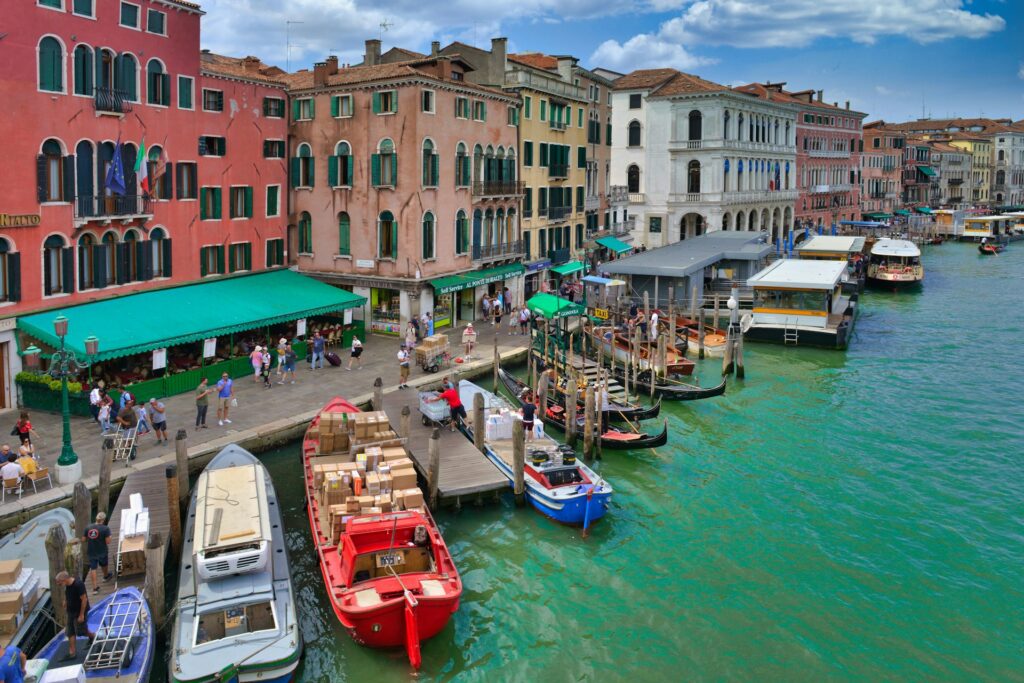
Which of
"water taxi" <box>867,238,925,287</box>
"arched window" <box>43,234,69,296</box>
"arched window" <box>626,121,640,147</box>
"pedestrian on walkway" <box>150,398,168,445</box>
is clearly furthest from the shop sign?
"water taxi" <box>867,238,925,287</box>

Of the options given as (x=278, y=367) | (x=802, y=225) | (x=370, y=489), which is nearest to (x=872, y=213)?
(x=802, y=225)

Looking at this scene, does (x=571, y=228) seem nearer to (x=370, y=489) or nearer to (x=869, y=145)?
(x=370, y=489)

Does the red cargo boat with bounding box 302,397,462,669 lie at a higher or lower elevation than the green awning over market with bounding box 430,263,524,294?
lower

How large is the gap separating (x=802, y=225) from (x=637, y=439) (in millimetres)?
63240

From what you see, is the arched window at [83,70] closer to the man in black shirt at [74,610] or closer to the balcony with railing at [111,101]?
the balcony with railing at [111,101]

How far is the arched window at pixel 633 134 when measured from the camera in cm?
6388

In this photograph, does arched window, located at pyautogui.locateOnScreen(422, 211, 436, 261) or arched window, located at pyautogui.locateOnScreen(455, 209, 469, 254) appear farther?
arched window, located at pyautogui.locateOnScreen(455, 209, 469, 254)

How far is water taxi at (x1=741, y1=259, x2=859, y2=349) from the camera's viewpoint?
40.2 metres

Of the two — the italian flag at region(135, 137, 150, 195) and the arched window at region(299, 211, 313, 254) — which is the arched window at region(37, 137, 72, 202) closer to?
the italian flag at region(135, 137, 150, 195)

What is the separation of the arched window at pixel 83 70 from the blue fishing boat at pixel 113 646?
59.5 feet

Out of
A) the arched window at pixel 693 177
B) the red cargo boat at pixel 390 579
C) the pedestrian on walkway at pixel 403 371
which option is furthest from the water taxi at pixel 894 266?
the red cargo boat at pixel 390 579

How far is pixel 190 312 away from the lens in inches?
1137

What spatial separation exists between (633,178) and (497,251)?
87.8 ft

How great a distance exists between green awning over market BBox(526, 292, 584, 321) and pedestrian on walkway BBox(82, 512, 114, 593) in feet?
67.8
